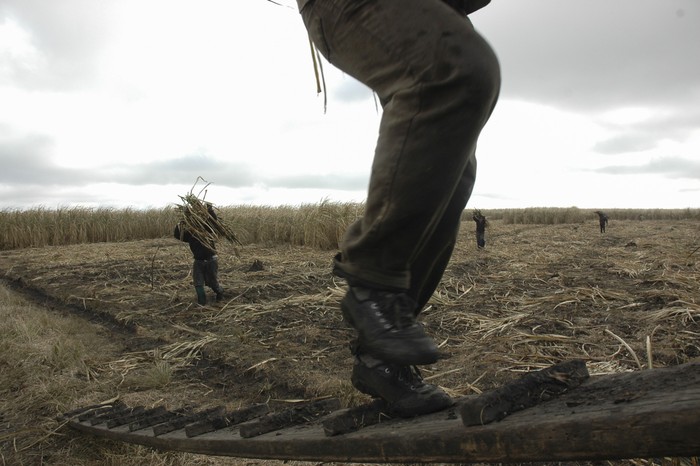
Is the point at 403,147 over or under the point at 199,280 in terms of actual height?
over

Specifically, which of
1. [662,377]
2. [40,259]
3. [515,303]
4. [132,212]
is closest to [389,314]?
[662,377]

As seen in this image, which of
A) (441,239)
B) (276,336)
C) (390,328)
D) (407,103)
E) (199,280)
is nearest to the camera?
(407,103)

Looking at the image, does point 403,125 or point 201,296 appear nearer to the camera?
point 403,125

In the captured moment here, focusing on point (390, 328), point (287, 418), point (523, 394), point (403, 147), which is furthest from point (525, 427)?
point (287, 418)

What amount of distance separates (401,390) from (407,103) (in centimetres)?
73

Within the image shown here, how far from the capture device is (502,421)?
0.99 metres

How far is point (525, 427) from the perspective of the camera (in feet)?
2.94

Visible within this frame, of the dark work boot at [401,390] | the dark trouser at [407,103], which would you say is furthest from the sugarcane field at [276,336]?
the dark trouser at [407,103]

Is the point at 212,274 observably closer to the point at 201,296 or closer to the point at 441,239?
the point at 201,296

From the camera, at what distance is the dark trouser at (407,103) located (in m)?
1.15

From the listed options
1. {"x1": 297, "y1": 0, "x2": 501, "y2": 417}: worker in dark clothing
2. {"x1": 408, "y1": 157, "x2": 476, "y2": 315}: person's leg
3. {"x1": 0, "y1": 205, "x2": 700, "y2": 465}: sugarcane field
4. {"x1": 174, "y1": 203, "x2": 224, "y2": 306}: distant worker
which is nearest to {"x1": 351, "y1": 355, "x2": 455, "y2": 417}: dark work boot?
{"x1": 297, "y1": 0, "x2": 501, "y2": 417}: worker in dark clothing

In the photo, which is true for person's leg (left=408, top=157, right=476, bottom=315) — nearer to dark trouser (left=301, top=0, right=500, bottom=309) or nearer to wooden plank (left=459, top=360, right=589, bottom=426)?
dark trouser (left=301, top=0, right=500, bottom=309)

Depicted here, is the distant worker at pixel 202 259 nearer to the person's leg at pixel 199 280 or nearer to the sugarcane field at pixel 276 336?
the person's leg at pixel 199 280

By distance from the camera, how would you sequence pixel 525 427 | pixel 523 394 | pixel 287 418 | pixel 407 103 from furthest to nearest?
1. pixel 287 418
2. pixel 407 103
3. pixel 523 394
4. pixel 525 427
